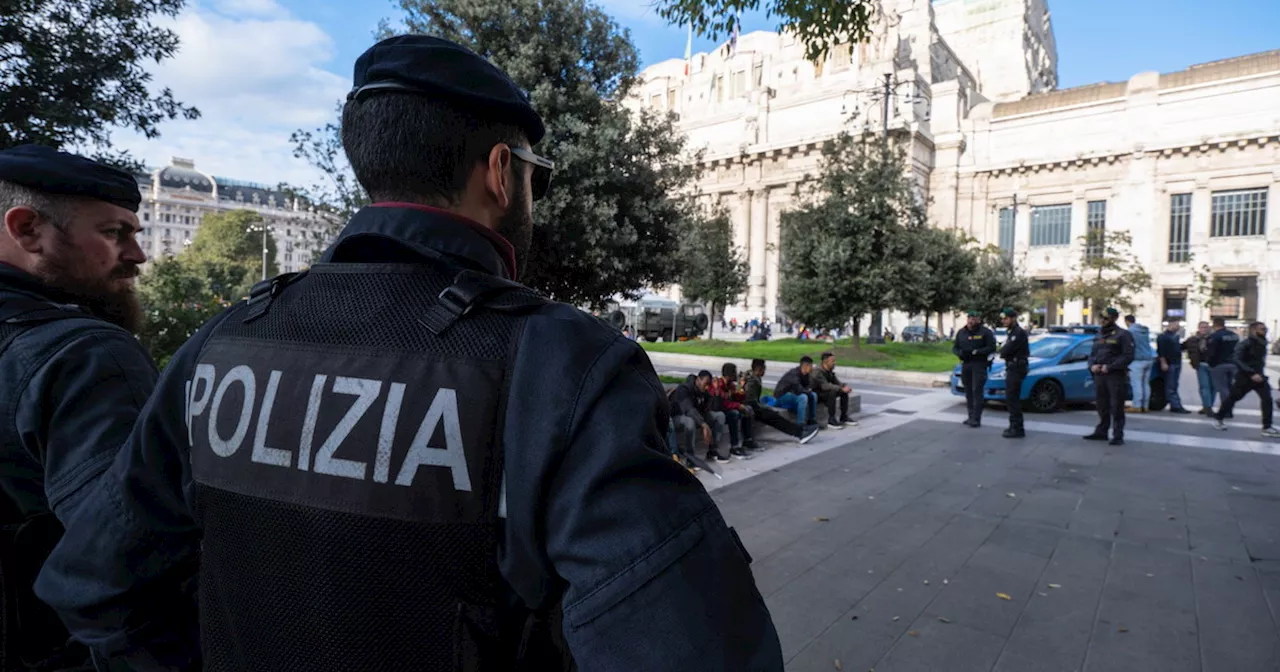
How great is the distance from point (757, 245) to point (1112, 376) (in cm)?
4525

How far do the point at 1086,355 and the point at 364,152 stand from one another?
15009 millimetres

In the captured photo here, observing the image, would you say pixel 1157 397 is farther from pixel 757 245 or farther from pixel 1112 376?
pixel 757 245

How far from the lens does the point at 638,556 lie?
2.84 feet

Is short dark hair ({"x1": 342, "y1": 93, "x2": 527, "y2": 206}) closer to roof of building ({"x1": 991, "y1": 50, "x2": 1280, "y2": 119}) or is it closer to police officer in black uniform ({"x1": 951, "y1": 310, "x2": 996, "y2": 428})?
police officer in black uniform ({"x1": 951, "y1": 310, "x2": 996, "y2": 428})

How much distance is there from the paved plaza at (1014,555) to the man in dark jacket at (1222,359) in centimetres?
327

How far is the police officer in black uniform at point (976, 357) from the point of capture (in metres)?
10.6

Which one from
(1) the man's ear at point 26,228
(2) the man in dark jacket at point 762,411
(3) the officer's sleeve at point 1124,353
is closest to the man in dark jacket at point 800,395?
(2) the man in dark jacket at point 762,411

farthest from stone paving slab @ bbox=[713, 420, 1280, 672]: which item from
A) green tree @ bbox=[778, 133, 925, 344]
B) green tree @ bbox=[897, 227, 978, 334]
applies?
green tree @ bbox=[897, 227, 978, 334]

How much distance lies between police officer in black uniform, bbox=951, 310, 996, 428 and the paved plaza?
1.73m

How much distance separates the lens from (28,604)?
159 centimetres

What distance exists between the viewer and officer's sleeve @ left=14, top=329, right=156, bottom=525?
1396mm

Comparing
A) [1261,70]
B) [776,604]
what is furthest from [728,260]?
[1261,70]

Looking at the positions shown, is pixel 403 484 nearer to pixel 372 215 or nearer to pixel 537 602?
pixel 537 602

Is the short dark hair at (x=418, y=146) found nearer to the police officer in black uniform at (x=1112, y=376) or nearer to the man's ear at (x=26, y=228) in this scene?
the man's ear at (x=26, y=228)
